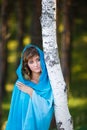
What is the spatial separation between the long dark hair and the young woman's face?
4 cm

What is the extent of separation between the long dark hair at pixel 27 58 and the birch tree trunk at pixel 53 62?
0.15 metres

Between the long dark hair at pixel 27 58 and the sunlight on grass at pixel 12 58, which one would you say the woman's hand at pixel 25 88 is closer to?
the long dark hair at pixel 27 58

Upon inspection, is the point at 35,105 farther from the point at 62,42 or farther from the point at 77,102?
the point at 77,102

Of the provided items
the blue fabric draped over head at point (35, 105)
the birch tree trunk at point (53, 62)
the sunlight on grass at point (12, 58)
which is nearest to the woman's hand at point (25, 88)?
the blue fabric draped over head at point (35, 105)

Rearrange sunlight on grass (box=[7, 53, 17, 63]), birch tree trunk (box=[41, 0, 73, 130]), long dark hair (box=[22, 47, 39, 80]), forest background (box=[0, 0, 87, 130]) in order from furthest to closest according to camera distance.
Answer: sunlight on grass (box=[7, 53, 17, 63]) < forest background (box=[0, 0, 87, 130]) < long dark hair (box=[22, 47, 39, 80]) < birch tree trunk (box=[41, 0, 73, 130])

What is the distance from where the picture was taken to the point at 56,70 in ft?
22.8

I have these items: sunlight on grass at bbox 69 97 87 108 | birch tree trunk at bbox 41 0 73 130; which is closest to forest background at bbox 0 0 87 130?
sunlight on grass at bbox 69 97 87 108

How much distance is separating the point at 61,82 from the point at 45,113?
16.8 inches

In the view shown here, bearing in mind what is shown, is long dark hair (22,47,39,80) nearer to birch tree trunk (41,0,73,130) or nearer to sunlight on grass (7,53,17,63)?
birch tree trunk (41,0,73,130)

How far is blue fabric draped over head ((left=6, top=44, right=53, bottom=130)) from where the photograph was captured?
22.8 feet

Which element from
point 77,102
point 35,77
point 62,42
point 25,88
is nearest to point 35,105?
point 25,88

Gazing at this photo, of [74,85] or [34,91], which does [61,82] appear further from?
[74,85]

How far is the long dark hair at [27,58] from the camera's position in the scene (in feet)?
23.1

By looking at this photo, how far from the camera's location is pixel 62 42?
1278cm
